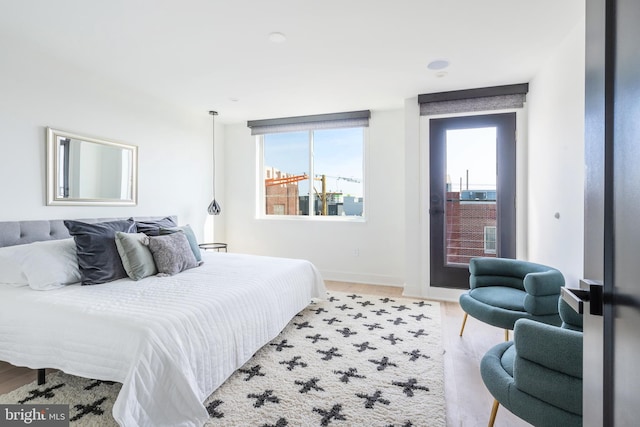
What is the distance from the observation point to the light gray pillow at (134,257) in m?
2.45

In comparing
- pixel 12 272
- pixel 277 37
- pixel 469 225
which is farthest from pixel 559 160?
pixel 12 272

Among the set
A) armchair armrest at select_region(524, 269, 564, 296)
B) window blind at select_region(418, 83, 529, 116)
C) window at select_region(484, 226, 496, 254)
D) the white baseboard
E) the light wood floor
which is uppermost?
window blind at select_region(418, 83, 529, 116)

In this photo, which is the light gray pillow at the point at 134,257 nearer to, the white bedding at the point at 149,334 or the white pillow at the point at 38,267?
the white bedding at the point at 149,334

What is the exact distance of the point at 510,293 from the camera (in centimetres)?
246

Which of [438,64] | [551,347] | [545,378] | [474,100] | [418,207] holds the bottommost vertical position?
[545,378]

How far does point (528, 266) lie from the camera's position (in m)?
2.58

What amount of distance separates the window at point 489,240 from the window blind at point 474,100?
1.34 m

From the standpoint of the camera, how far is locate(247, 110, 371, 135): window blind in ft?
14.2

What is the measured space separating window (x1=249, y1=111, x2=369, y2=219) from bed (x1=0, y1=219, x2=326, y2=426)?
242cm

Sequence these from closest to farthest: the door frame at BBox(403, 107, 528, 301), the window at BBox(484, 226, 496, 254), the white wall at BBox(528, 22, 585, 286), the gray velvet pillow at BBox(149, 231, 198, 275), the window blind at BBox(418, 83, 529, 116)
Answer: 1. the white wall at BBox(528, 22, 585, 286)
2. the gray velvet pillow at BBox(149, 231, 198, 275)
3. the window blind at BBox(418, 83, 529, 116)
4. the window at BBox(484, 226, 496, 254)
5. the door frame at BBox(403, 107, 528, 301)

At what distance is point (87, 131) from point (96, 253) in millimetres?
1421

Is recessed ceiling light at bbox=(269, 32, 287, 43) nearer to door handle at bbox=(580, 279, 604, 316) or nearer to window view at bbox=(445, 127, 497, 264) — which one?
window view at bbox=(445, 127, 497, 264)

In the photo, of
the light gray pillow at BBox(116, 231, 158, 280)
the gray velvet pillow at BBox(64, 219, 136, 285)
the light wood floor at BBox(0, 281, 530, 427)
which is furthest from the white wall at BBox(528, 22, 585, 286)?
the gray velvet pillow at BBox(64, 219, 136, 285)

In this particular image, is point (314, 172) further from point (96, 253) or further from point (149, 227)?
point (96, 253)
